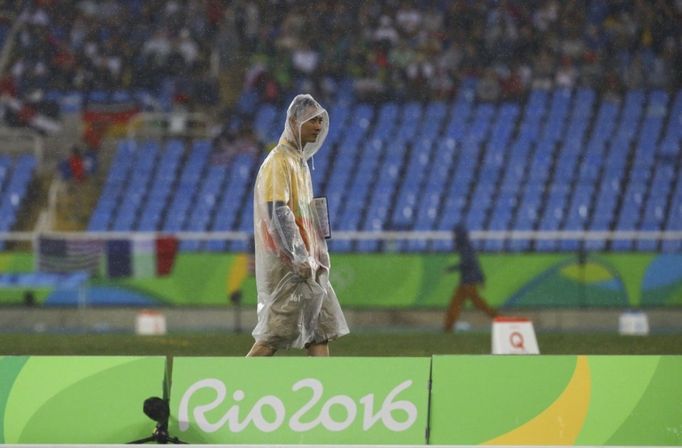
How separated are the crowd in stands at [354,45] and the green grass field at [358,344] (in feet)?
40.1

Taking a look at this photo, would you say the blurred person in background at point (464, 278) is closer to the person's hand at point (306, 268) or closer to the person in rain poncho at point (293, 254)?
the person in rain poncho at point (293, 254)

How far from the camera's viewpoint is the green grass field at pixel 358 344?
19188 mm

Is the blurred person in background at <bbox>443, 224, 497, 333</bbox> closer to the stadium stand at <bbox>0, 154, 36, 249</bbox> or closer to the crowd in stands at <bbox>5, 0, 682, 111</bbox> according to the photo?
the crowd in stands at <bbox>5, 0, 682, 111</bbox>

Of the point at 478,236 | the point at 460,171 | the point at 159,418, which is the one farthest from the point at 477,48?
the point at 159,418

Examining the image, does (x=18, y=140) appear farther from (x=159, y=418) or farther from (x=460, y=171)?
(x=159, y=418)

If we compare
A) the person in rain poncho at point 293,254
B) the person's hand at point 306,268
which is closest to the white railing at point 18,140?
the person in rain poncho at point 293,254

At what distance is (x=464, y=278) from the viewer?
2408 centimetres

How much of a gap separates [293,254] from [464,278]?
13.7 m

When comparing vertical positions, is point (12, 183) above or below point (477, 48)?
below

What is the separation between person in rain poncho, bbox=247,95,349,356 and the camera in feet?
34.6

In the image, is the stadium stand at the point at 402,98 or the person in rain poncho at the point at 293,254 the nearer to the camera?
the person in rain poncho at the point at 293,254

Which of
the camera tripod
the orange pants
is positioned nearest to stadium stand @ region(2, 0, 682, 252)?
the orange pants

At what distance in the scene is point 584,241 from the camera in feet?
85.2

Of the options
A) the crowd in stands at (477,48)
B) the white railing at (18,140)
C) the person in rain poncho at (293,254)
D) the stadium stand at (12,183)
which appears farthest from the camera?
the white railing at (18,140)
